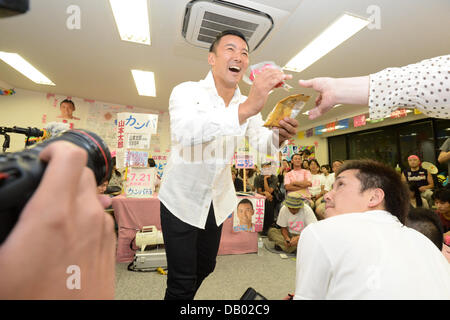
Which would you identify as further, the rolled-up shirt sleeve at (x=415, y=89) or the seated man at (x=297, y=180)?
the seated man at (x=297, y=180)

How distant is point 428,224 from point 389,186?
45 cm

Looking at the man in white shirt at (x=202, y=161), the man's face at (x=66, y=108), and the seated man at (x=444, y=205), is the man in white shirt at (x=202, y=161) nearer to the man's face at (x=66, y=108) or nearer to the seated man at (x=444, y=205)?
the seated man at (x=444, y=205)

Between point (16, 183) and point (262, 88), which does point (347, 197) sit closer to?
point (262, 88)

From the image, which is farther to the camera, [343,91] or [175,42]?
[175,42]

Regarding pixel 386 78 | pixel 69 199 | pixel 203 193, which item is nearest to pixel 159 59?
pixel 203 193

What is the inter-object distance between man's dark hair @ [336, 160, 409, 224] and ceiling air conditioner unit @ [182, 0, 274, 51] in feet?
5.96

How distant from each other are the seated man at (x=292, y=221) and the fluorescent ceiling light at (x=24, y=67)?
485 cm

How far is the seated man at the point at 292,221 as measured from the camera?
120 inches

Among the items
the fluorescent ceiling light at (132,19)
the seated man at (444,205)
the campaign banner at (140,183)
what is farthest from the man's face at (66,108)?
the seated man at (444,205)

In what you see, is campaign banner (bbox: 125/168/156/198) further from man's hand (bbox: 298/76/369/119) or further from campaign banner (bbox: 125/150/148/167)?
man's hand (bbox: 298/76/369/119)

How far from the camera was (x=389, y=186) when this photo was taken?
0.99 metres

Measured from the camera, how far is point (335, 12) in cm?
241

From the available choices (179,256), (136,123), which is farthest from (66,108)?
(179,256)
